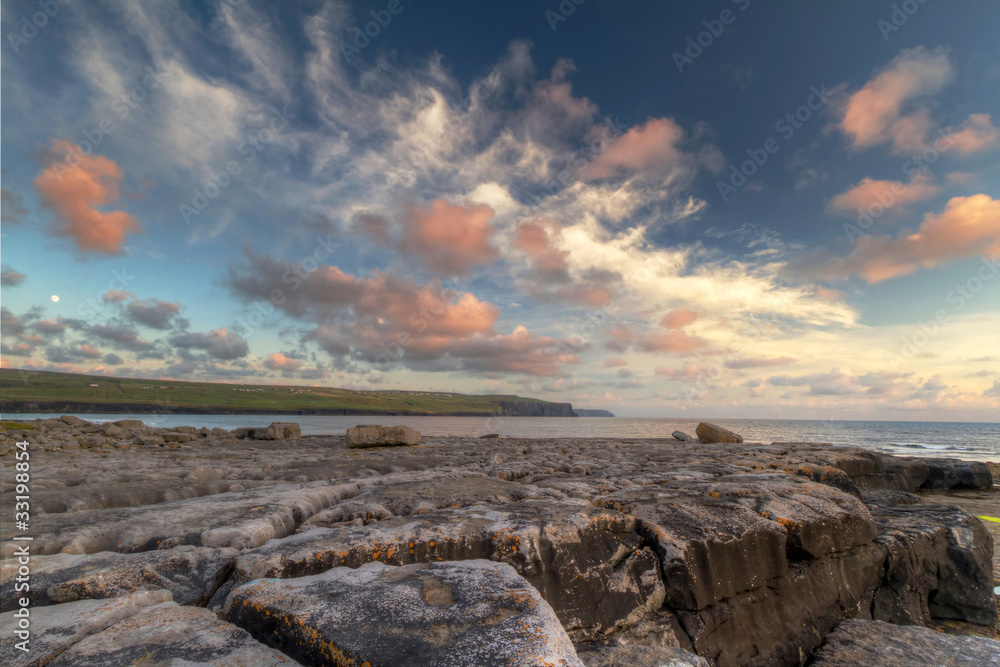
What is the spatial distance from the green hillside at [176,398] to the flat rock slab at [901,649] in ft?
460

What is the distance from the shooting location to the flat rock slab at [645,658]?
2.86 m

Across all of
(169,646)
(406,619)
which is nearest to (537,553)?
(406,619)

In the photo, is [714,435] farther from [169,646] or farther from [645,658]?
[169,646]

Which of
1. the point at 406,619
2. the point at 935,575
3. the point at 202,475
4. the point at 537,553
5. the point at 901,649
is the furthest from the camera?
the point at 202,475

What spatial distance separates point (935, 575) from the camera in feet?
20.0

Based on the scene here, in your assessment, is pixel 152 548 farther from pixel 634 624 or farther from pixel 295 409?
pixel 295 409

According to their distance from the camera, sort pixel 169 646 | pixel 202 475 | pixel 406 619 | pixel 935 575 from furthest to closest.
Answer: pixel 202 475
pixel 935 575
pixel 406 619
pixel 169 646

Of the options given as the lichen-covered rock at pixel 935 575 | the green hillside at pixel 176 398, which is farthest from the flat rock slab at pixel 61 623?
the green hillside at pixel 176 398

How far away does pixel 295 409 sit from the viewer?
148m

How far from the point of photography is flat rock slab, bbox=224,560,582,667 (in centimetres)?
218

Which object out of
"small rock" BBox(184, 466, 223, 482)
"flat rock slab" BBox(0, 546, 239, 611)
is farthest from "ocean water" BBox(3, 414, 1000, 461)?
"flat rock slab" BBox(0, 546, 239, 611)

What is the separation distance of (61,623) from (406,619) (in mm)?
1995

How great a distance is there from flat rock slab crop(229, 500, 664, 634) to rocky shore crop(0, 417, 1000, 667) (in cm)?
2

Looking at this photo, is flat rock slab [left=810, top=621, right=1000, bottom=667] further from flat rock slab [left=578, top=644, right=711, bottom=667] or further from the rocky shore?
flat rock slab [left=578, top=644, right=711, bottom=667]
